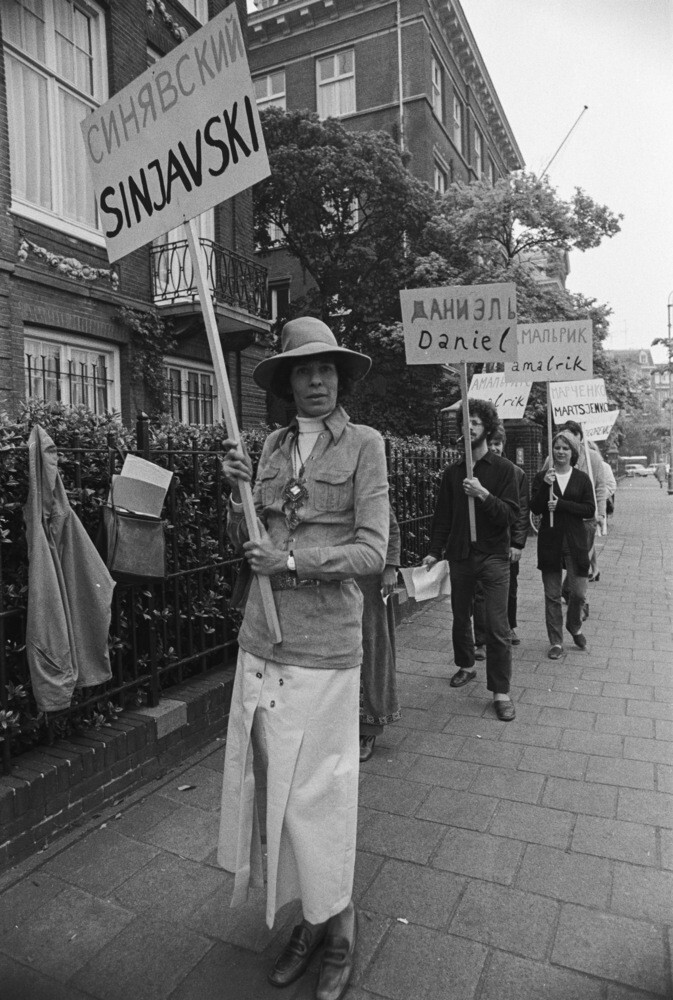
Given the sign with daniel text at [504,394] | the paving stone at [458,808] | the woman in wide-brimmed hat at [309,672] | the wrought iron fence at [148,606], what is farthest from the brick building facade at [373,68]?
the woman in wide-brimmed hat at [309,672]

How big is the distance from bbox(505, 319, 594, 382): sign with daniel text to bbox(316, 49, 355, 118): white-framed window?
18.8 m

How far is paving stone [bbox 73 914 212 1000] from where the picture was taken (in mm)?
2256

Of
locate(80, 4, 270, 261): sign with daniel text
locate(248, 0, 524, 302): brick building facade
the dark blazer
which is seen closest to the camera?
locate(80, 4, 270, 261): sign with daniel text

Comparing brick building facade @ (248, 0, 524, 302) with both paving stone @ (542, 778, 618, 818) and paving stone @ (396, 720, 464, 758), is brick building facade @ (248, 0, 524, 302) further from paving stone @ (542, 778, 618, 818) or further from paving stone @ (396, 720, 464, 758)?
paving stone @ (542, 778, 618, 818)

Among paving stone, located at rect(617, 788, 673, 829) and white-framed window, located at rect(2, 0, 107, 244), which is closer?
paving stone, located at rect(617, 788, 673, 829)

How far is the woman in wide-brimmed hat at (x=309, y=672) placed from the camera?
88.0 inches

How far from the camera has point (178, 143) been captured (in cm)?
271

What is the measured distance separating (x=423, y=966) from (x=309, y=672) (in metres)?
1.03

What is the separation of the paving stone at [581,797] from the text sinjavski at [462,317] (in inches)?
126

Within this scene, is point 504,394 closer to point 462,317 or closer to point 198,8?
point 462,317

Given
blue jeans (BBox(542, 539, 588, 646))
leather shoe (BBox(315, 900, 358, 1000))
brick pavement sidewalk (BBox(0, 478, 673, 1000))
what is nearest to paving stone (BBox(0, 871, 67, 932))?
brick pavement sidewalk (BBox(0, 478, 673, 1000))

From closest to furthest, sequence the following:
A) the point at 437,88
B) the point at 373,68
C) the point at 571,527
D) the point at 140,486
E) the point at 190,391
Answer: the point at 140,486 < the point at 571,527 < the point at 190,391 < the point at 373,68 < the point at 437,88

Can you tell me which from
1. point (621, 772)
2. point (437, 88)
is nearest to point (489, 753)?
point (621, 772)

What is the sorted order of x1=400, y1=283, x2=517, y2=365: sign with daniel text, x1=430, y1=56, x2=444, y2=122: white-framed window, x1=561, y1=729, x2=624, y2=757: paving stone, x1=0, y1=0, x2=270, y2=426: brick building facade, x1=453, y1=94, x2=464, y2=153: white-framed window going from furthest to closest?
x1=453, y1=94, x2=464, y2=153: white-framed window < x1=430, y1=56, x2=444, y2=122: white-framed window < x1=0, y1=0, x2=270, y2=426: brick building facade < x1=400, y1=283, x2=517, y2=365: sign with daniel text < x1=561, y1=729, x2=624, y2=757: paving stone
